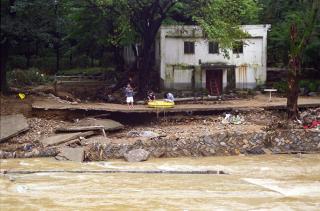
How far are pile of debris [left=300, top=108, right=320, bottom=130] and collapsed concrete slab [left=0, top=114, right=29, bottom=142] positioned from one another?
15.0 m

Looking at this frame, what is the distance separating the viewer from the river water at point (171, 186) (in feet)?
57.9

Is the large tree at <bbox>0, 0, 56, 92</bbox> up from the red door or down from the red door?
up

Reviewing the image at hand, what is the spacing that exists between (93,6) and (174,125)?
9.63m

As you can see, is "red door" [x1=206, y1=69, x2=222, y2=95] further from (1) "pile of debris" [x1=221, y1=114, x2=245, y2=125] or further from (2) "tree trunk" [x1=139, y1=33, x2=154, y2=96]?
(1) "pile of debris" [x1=221, y1=114, x2=245, y2=125]

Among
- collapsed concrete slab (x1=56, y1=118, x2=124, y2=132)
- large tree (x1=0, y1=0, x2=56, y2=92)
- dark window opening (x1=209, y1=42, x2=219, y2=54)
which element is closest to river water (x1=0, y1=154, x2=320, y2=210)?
collapsed concrete slab (x1=56, y1=118, x2=124, y2=132)

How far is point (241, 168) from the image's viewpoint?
23.9 m

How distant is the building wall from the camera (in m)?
40.8

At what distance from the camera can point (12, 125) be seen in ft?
97.1

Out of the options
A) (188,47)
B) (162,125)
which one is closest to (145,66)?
(188,47)

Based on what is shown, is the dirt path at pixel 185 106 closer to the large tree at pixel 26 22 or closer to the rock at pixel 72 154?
the large tree at pixel 26 22

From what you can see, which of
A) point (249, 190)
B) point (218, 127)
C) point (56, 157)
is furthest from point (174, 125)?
point (249, 190)

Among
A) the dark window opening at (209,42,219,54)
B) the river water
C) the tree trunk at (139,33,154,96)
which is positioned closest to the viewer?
the river water

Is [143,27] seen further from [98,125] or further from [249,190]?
[249,190]

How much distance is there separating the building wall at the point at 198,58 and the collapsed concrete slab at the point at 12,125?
13542 millimetres
